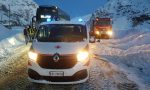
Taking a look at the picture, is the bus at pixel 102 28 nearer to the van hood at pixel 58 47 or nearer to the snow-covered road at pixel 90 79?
the snow-covered road at pixel 90 79

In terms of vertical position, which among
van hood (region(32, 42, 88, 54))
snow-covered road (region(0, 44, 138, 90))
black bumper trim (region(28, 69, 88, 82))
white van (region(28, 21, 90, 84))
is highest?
van hood (region(32, 42, 88, 54))

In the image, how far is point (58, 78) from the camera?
10531 mm

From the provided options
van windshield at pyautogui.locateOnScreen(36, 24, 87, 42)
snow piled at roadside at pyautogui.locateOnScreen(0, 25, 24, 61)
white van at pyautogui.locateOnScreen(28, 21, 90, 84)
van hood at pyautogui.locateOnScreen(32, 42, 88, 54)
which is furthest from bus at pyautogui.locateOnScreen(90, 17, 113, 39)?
white van at pyautogui.locateOnScreen(28, 21, 90, 84)

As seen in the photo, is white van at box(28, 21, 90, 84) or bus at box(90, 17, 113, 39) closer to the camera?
white van at box(28, 21, 90, 84)

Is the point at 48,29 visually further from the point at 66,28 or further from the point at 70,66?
the point at 70,66

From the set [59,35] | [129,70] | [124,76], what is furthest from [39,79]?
[129,70]

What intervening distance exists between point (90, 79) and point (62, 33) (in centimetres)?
184

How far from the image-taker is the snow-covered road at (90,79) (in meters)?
11.1

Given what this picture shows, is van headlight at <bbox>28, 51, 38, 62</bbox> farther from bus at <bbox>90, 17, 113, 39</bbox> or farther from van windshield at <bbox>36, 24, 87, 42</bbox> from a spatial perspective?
bus at <bbox>90, 17, 113, 39</bbox>

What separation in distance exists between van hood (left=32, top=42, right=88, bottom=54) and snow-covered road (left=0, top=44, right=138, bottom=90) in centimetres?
114

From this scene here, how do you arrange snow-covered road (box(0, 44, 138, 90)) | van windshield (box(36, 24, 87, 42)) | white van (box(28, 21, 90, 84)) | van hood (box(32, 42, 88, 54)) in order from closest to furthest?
1. white van (box(28, 21, 90, 84))
2. van hood (box(32, 42, 88, 54))
3. snow-covered road (box(0, 44, 138, 90))
4. van windshield (box(36, 24, 87, 42))

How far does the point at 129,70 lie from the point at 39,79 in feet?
17.7

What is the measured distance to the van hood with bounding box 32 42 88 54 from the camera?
10.7 metres

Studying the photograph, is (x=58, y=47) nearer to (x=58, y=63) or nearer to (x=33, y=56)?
(x=58, y=63)
